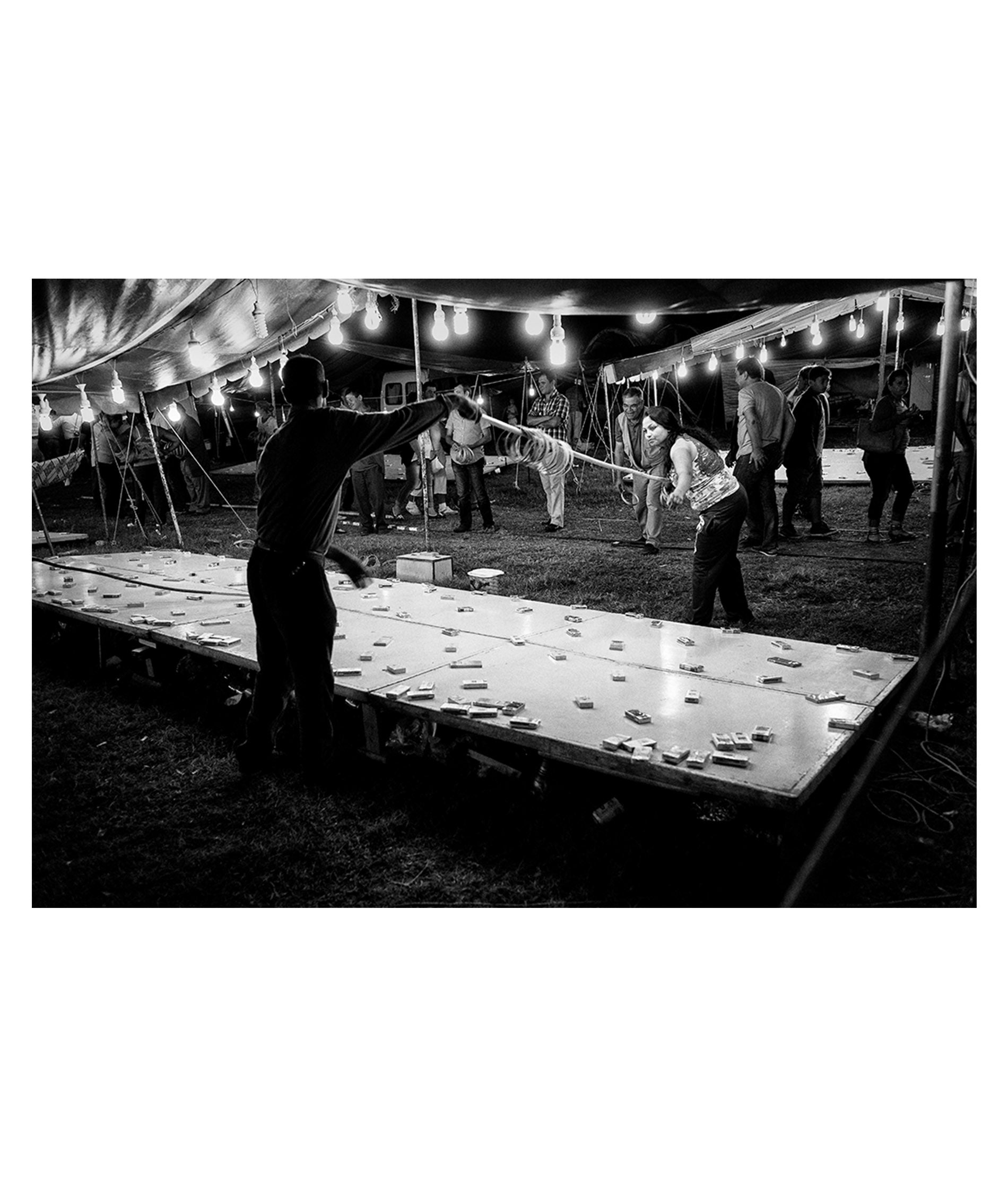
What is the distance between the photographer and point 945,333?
2.96m

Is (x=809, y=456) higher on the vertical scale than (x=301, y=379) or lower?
higher

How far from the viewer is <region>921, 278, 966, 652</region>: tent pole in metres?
2.86

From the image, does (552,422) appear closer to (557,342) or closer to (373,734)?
(557,342)

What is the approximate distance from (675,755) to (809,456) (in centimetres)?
533

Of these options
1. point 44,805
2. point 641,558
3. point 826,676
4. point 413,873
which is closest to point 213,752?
point 44,805

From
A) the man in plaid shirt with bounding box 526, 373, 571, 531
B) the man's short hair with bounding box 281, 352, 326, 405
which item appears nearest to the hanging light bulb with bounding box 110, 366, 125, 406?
the man in plaid shirt with bounding box 526, 373, 571, 531

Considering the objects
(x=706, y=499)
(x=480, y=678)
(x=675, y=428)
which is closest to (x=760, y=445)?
(x=675, y=428)

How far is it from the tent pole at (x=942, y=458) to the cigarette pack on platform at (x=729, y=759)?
1.43 m

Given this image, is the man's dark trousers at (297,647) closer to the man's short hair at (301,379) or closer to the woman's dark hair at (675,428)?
the man's short hair at (301,379)

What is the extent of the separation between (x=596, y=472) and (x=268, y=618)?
8767mm

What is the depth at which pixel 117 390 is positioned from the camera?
→ 20.7 ft

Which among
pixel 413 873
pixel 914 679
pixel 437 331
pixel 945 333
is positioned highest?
pixel 437 331

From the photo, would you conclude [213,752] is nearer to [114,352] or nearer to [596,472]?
[114,352]
